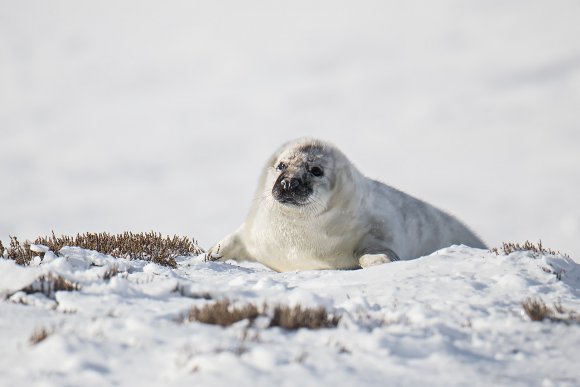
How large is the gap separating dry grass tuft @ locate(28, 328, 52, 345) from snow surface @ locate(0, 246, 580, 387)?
0.04 metres

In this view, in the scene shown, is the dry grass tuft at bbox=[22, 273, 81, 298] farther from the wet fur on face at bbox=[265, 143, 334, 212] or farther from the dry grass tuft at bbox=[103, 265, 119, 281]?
the wet fur on face at bbox=[265, 143, 334, 212]

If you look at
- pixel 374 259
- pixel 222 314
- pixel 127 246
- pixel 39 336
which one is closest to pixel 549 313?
pixel 222 314

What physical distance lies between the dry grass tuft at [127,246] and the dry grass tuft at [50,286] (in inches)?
85.6

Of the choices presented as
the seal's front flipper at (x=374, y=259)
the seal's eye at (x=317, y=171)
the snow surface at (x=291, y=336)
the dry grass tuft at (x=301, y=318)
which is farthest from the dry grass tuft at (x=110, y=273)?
the seal's front flipper at (x=374, y=259)

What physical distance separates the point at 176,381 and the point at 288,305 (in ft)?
4.80

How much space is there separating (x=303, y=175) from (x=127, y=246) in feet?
8.65

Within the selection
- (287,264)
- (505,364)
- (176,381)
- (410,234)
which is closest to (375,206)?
(410,234)

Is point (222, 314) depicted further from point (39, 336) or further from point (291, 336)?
point (39, 336)

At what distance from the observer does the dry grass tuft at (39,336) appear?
4215mm

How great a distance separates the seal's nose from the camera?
329 inches

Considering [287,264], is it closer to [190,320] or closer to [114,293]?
[114,293]

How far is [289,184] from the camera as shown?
835 cm

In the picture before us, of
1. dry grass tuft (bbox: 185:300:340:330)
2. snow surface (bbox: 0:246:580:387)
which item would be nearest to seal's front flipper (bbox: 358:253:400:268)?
snow surface (bbox: 0:246:580:387)

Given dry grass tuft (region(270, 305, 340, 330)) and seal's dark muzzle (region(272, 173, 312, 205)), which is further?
seal's dark muzzle (region(272, 173, 312, 205))
